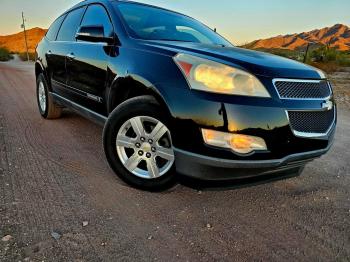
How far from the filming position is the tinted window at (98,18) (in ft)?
10.3

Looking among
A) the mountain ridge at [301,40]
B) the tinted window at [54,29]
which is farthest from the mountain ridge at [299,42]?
the tinted window at [54,29]

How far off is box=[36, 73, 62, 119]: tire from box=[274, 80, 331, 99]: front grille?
11.7ft

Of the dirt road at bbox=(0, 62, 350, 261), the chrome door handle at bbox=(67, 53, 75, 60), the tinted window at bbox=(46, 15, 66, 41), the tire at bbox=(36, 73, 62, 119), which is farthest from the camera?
the tire at bbox=(36, 73, 62, 119)

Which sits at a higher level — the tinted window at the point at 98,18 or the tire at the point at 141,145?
the tinted window at the point at 98,18

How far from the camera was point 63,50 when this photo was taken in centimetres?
402

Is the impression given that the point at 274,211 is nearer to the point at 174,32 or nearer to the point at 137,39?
the point at 137,39

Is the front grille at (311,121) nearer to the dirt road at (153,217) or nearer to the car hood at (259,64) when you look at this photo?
the car hood at (259,64)

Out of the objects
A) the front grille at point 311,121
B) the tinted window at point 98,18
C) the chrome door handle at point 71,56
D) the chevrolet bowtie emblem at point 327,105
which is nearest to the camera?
the front grille at point 311,121

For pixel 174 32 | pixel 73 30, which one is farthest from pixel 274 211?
pixel 73 30

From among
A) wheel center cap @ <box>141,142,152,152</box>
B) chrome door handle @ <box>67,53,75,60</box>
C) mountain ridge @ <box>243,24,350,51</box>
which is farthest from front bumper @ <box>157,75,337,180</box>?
mountain ridge @ <box>243,24,350,51</box>

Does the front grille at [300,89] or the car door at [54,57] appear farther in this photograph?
the car door at [54,57]

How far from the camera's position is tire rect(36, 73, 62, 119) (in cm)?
480

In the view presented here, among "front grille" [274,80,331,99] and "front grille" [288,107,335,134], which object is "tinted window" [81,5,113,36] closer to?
"front grille" [274,80,331,99]

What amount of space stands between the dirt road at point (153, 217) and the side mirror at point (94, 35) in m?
1.22
